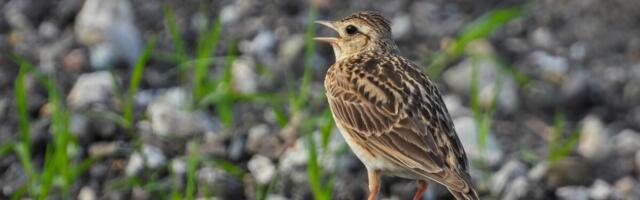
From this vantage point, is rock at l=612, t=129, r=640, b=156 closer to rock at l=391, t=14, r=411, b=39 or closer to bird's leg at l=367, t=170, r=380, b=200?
rock at l=391, t=14, r=411, b=39

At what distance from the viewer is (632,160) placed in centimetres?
976

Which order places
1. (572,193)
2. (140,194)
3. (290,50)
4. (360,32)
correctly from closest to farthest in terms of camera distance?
(360,32) < (140,194) < (572,193) < (290,50)

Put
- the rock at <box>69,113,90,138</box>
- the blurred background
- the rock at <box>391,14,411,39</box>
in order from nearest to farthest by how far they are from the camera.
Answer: the blurred background < the rock at <box>69,113,90,138</box> < the rock at <box>391,14,411,39</box>

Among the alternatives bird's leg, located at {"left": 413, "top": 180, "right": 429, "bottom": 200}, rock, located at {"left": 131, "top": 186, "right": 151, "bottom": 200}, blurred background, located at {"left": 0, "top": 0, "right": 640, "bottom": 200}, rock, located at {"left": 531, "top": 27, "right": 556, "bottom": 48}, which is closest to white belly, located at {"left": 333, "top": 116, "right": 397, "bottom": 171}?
bird's leg, located at {"left": 413, "top": 180, "right": 429, "bottom": 200}

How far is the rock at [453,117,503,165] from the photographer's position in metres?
9.51

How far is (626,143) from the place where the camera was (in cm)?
1002

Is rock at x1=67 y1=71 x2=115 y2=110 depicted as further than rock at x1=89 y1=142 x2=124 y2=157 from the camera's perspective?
Yes

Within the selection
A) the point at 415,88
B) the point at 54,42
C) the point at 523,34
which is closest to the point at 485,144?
the point at 415,88

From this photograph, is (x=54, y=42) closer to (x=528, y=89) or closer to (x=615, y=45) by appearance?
(x=528, y=89)

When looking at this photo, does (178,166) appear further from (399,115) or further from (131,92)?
(399,115)

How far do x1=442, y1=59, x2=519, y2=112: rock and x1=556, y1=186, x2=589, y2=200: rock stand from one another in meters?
1.30

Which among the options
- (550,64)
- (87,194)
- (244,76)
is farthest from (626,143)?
(87,194)

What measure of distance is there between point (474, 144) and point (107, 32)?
10.1ft

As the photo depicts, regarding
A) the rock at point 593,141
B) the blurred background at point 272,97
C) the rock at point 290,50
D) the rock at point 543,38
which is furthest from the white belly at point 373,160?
the rock at point 543,38
